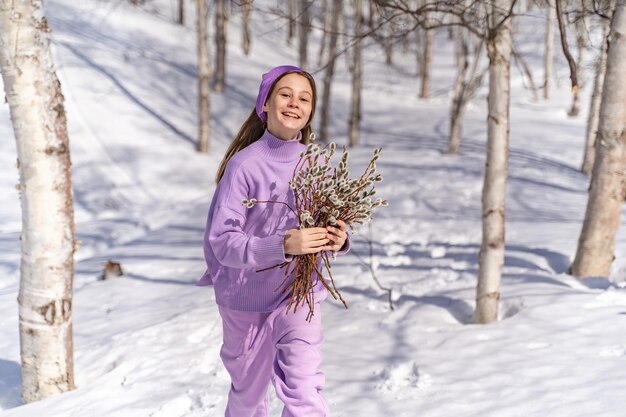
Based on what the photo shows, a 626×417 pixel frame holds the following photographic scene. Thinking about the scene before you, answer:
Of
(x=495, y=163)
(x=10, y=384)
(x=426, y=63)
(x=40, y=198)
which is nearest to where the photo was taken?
(x=40, y=198)

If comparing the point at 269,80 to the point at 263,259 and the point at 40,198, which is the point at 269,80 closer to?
the point at 263,259

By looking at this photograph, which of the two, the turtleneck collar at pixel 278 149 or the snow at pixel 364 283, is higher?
the turtleneck collar at pixel 278 149

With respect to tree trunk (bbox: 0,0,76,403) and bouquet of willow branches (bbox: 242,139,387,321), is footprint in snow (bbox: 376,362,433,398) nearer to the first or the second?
bouquet of willow branches (bbox: 242,139,387,321)

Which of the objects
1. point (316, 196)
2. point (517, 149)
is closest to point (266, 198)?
point (316, 196)

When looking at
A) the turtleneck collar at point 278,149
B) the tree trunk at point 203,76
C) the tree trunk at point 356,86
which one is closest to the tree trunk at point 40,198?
the turtleneck collar at point 278,149

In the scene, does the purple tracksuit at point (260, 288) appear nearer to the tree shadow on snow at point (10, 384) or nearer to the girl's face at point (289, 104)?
the girl's face at point (289, 104)

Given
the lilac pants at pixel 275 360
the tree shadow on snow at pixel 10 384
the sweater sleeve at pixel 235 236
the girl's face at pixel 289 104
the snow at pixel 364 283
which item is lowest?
the tree shadow on snow at pixel 10 384

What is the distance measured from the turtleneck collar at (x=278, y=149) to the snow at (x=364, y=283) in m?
1.42

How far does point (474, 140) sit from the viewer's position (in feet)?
48.8

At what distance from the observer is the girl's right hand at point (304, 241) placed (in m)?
2.05

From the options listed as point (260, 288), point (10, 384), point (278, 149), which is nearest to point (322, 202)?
point (278, 149)

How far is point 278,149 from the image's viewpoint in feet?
7.95

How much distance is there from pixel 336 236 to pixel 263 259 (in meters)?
0.28

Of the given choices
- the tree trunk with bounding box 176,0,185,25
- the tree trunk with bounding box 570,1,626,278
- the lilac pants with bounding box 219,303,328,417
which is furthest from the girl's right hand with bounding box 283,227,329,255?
the tree trunk with bounding box 176,0,185,25
